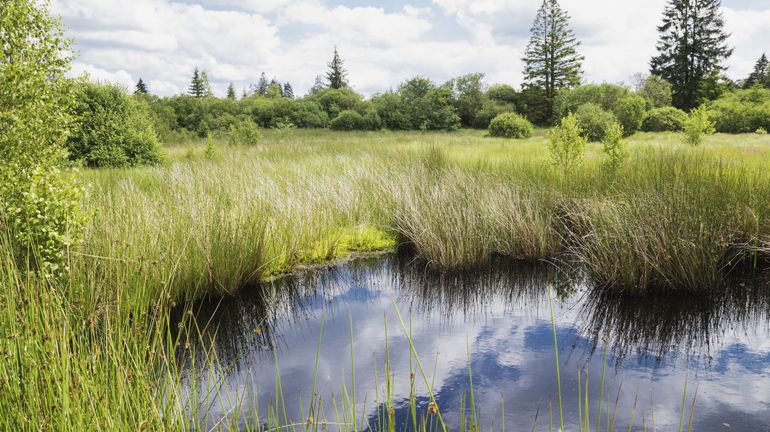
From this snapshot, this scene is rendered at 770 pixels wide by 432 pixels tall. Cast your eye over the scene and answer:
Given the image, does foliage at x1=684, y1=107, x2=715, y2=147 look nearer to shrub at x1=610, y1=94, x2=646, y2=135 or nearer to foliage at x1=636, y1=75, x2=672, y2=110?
shrub at x1=610, y1=94, x2=646, y2=135

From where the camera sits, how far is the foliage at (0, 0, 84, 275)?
3.30 metres

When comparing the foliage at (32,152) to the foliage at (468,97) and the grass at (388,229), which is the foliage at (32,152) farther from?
the foliage at (468,97)

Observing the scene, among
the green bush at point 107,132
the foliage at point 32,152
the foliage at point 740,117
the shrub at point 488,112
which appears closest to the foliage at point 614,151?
the foliage at point 32,152

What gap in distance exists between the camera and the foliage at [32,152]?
10.8 ft

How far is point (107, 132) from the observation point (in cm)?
994

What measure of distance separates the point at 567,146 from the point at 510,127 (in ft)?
68.4

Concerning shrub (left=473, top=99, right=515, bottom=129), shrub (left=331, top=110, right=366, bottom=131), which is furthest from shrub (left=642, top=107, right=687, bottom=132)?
shrub (left=331, top=110, right=366, bottom=131)

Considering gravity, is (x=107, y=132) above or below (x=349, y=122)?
below

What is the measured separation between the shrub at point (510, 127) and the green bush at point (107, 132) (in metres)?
22.0

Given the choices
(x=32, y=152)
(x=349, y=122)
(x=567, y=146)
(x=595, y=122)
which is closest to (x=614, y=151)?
(x=567, y=146)

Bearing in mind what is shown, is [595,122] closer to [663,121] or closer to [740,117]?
[663,121]

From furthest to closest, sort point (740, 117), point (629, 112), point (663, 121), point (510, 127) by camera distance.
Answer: point (663, 121), point (740, 117), point (510, 127), point (629, 112)

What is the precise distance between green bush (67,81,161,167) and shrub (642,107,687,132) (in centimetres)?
2976

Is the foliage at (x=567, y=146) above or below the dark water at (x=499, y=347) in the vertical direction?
above
